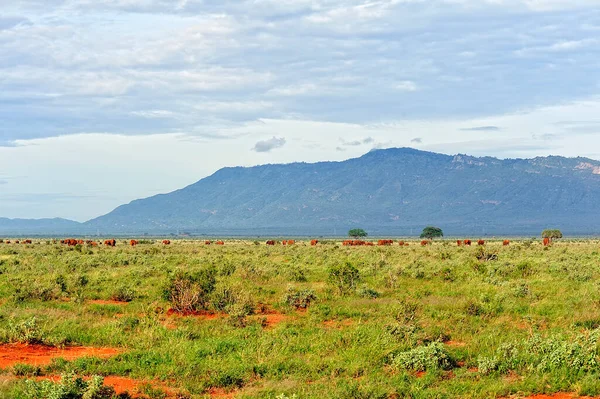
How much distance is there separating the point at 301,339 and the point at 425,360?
11.6ft

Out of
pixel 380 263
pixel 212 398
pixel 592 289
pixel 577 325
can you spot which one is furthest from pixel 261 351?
pixel 380 263

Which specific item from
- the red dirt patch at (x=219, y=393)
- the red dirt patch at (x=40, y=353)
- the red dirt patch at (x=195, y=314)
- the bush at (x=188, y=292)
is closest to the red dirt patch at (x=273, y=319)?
the red dirt patch at (x=195, y=314)

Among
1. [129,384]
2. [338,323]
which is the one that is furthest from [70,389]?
[338,323]

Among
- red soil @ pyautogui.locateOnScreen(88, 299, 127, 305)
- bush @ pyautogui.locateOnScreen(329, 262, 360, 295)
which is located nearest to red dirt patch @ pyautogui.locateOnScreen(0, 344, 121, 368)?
red soil @ pyautogui.locateOnScreen(88, 299, 127, 305)

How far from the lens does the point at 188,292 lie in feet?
66.2

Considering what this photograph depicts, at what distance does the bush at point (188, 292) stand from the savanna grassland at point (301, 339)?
0.16 ft

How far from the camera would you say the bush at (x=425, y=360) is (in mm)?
12945

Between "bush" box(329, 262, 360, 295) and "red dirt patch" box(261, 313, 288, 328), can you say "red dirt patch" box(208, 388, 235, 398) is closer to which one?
"red dirt patch" box(261, 313, 288, 328)

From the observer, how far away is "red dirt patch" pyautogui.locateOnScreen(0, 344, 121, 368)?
13625mm

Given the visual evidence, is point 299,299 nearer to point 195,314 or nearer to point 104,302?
point 195,314

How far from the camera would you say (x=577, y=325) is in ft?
56.6

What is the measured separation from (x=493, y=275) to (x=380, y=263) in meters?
8.44

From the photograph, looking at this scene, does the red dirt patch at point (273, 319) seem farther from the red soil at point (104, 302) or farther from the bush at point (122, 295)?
the bush at point (122, 295)

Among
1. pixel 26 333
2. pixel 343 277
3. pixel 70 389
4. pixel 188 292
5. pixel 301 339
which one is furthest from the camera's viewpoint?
pixel 343 277
